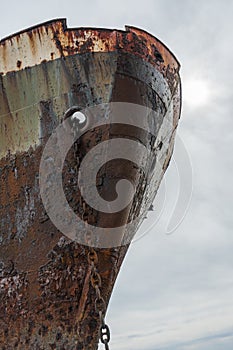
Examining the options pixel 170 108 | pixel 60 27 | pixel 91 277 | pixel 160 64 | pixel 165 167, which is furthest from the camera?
pixel 165 167

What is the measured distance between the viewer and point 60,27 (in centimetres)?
382

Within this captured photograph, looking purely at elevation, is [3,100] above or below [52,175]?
above

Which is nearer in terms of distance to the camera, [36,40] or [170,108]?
[36,40]

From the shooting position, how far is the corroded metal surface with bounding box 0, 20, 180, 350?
3545mm

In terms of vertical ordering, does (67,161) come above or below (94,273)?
above

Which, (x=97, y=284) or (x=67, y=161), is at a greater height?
(x=67, y=161)

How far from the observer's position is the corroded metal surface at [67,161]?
11.6ft

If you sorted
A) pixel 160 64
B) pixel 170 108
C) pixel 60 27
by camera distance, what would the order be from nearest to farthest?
pixel 60 27 → pixel 160 64 → pixel 170 108

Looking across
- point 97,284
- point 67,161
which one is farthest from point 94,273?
point 67,161

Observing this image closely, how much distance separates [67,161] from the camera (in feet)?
12.1

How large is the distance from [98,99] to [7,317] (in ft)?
5.30

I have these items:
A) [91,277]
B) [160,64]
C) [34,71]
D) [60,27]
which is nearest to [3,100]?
[34,71]

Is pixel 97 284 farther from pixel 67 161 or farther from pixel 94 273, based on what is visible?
pixel 67 161

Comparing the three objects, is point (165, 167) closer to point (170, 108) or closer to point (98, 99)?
point (170, 108)
